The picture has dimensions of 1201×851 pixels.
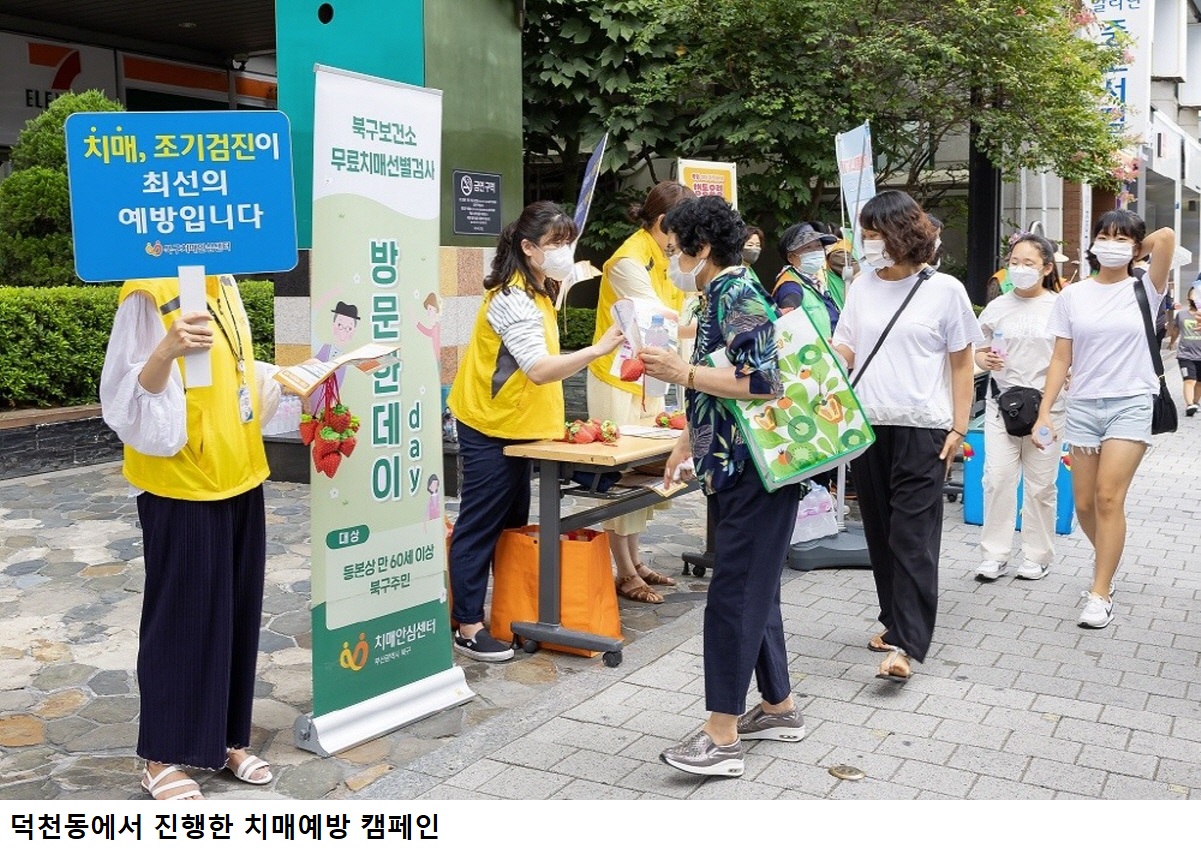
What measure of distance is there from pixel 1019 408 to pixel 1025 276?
0.69 metres

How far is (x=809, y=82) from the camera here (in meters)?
12.6

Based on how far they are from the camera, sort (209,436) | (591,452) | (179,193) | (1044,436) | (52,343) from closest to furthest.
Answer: (179,193), (209,436), (591,452), (1044,436), (52,343)

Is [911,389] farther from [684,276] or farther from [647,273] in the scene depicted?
[647,273]

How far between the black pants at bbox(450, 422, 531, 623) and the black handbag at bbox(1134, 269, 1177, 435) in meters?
2.85

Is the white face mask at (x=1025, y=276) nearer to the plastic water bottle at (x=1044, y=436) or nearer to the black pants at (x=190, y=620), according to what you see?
the plastic water bottle at (x=1044, y=436)

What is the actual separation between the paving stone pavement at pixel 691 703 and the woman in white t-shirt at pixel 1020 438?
9.2 inches

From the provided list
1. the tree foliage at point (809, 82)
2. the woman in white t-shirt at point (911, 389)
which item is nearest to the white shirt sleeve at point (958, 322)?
the woman in white t-shirt at point (911, 389)

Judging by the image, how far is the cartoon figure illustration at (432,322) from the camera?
4.29m

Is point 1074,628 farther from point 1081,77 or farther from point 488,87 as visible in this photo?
point 1081,77

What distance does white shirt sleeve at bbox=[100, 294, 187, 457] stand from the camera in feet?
10.9

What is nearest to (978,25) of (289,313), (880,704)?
(289,313)

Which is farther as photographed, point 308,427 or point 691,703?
point 691,703

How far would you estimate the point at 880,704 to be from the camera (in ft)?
15.1

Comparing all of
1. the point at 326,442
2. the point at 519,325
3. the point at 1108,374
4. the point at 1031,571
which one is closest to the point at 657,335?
the point at 519,325
